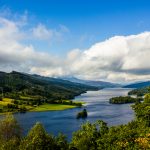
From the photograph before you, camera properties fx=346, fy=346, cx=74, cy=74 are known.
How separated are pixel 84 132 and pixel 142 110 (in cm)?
1876

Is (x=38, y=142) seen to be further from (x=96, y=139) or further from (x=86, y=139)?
(x=96, y=139)

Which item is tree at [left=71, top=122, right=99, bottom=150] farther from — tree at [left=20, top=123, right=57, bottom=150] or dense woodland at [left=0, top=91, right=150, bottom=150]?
tree at [left=20, top=123, right=57, bottom=150]

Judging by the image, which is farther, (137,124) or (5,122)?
(5,122)

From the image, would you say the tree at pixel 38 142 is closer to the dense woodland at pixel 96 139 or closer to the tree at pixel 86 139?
the dense woodland at pixel 96 139

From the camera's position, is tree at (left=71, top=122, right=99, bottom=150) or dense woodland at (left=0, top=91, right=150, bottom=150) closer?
dense woodland at (left=0, top=91, right=150, bottom=150)

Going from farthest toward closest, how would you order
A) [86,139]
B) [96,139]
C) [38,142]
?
[96,139] → [86,139] → [38,142]

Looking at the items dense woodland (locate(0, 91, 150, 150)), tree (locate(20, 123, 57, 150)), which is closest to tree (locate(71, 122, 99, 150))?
dense woodland (locate(0, 91, 150, 150))

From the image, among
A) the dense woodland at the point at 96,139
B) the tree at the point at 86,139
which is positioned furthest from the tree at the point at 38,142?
the tree at the point at 86,139

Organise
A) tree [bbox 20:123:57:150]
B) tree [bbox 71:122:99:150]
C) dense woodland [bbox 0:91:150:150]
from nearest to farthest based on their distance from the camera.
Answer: dense woodland [bbox 0:91:150:150] < tree [bbox 20:123:57:150] < tree [bbox 71:122:99:150]

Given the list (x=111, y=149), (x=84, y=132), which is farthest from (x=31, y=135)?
(x=111, y=149)

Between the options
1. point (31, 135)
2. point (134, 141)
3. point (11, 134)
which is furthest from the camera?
point (11, 134)

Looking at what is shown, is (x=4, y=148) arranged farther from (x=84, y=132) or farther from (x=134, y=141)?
(x=134, y=141)

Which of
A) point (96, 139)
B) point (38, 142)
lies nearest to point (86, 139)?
point (96, 139)

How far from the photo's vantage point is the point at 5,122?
106 meters
